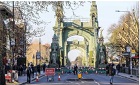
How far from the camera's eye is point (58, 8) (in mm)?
28734

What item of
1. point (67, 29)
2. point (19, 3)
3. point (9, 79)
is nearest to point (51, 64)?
point (67, 29)

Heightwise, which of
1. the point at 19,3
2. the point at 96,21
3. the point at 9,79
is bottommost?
the point at 9,79

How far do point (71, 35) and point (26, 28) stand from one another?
92.3m

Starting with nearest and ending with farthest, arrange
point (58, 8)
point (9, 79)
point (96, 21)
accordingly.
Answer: point (58, 8), point (9, 79), point (96, 21)

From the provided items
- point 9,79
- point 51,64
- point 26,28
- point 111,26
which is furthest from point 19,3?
point 111,26

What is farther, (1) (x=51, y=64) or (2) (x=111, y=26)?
(2) (x=111, y=26)

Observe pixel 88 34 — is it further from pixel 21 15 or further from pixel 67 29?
pixel 21 15

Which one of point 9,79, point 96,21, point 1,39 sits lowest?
point 9,79

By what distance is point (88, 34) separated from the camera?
129500 millimetres

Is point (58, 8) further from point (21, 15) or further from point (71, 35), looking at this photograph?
point (71, 35)

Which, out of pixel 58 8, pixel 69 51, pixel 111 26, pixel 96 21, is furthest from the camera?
pixel 69 51

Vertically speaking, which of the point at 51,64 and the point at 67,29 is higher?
the point at 67,29

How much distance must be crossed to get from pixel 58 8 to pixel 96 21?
311 ft

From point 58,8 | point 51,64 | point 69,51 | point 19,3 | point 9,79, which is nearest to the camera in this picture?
point 58,8
